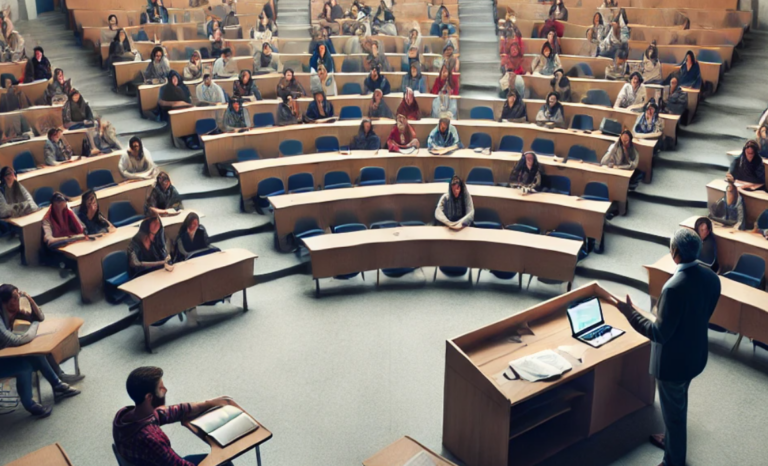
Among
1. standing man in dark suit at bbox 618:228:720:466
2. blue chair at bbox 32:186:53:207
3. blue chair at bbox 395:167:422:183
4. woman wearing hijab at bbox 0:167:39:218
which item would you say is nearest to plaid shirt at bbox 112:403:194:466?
standing man in dark suit at bbox 618:228:720:466

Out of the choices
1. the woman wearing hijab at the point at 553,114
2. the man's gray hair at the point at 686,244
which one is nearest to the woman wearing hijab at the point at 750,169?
the woman wearing hijab at the point at 553,114

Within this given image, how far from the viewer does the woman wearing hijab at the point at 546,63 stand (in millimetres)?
11562

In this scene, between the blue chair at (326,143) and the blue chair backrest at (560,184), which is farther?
the blue chair at (326,143)

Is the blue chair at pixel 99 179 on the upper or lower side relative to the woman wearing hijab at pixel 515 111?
lower

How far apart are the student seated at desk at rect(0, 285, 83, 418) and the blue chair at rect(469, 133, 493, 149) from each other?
6.19 meters

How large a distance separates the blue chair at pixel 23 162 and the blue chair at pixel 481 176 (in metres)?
5.48

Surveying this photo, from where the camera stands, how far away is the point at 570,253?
23.3 feet

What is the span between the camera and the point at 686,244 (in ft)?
13.8

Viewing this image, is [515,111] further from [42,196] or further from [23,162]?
[23,162]

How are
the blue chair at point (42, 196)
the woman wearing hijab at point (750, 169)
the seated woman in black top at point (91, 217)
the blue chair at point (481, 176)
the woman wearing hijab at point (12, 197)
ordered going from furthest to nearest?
the blue chair at point (481, 176), the blue chair at point (42, 196), the woman wearing hijab at point (750, 169), the woman wearing hijab at point (12, 197), the seated woman in black top at point (91, 217)

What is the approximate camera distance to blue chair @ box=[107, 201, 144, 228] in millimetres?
7910

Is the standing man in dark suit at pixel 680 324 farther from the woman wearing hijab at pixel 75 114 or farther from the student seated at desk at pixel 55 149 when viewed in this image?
the woman wearing hijab at pixel 75 114

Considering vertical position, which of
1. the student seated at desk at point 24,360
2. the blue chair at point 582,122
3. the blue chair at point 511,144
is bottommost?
the student seated at desk at point 24,360

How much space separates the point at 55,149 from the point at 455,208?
4.91 m
